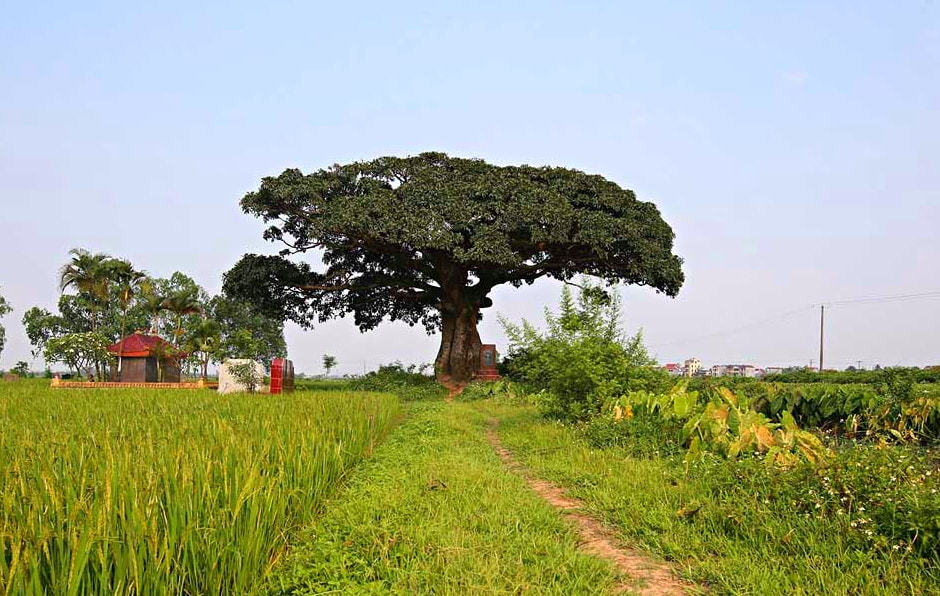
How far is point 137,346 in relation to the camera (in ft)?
106

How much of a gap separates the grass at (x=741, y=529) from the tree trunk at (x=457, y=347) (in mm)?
16187

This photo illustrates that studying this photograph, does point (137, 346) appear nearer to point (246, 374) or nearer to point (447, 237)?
point (246, 374)

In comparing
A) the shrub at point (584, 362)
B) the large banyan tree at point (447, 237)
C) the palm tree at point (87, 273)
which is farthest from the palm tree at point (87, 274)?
the shrub at point (584, 362)

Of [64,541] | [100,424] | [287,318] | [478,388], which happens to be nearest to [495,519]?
[64,541]

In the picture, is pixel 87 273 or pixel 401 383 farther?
pixel 87 273

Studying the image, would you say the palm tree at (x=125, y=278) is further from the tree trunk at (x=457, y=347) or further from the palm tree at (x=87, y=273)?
the tree trunk at (x=457, y=347)

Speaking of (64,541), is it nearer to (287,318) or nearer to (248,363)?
(248,363)

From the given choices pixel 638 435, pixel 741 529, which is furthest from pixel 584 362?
pixel 741 529

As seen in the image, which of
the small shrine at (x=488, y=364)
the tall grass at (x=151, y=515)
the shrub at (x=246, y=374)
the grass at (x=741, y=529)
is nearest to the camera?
the tall grass at (x=151, y=515)

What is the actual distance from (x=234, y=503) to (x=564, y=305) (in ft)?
27.6

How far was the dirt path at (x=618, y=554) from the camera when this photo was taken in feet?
12.3

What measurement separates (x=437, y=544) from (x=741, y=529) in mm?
2165

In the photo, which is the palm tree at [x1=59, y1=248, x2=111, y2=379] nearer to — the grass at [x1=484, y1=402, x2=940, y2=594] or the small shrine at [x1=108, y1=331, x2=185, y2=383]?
the small shrine at [x1=108, y1=331, x2=185, y2=383]

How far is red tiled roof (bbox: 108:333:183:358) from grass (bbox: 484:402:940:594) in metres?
30.2
